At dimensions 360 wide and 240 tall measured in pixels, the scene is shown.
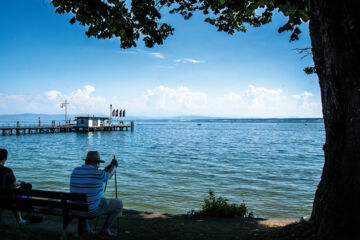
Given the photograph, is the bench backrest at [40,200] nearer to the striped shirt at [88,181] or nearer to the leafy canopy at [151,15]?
the striped shirt at [88,181]

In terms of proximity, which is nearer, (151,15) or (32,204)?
(32,204)

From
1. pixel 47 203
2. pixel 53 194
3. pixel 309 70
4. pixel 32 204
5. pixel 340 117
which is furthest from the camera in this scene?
pixel 309 70

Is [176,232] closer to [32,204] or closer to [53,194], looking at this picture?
[53,194]

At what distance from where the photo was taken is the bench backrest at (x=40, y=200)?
13.9 feet

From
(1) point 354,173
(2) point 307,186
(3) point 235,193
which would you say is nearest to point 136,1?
(1) point 354,173

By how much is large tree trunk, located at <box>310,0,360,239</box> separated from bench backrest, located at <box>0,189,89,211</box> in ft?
12.3

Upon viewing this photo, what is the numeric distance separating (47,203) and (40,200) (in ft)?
0.50

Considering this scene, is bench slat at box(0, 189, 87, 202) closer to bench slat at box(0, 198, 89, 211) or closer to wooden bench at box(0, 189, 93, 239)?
wooden bench at box(0, 189, 93, 239)

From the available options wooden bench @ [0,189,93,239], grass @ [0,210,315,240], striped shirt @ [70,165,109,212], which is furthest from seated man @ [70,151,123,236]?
grass @ [0,210,315,240]

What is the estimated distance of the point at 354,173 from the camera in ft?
13.1

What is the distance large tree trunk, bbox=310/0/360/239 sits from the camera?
3779mm

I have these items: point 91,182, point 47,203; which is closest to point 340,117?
point 91,182

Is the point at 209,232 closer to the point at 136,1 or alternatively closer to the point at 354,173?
the point at 354,173

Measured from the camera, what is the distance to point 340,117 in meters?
4.10
